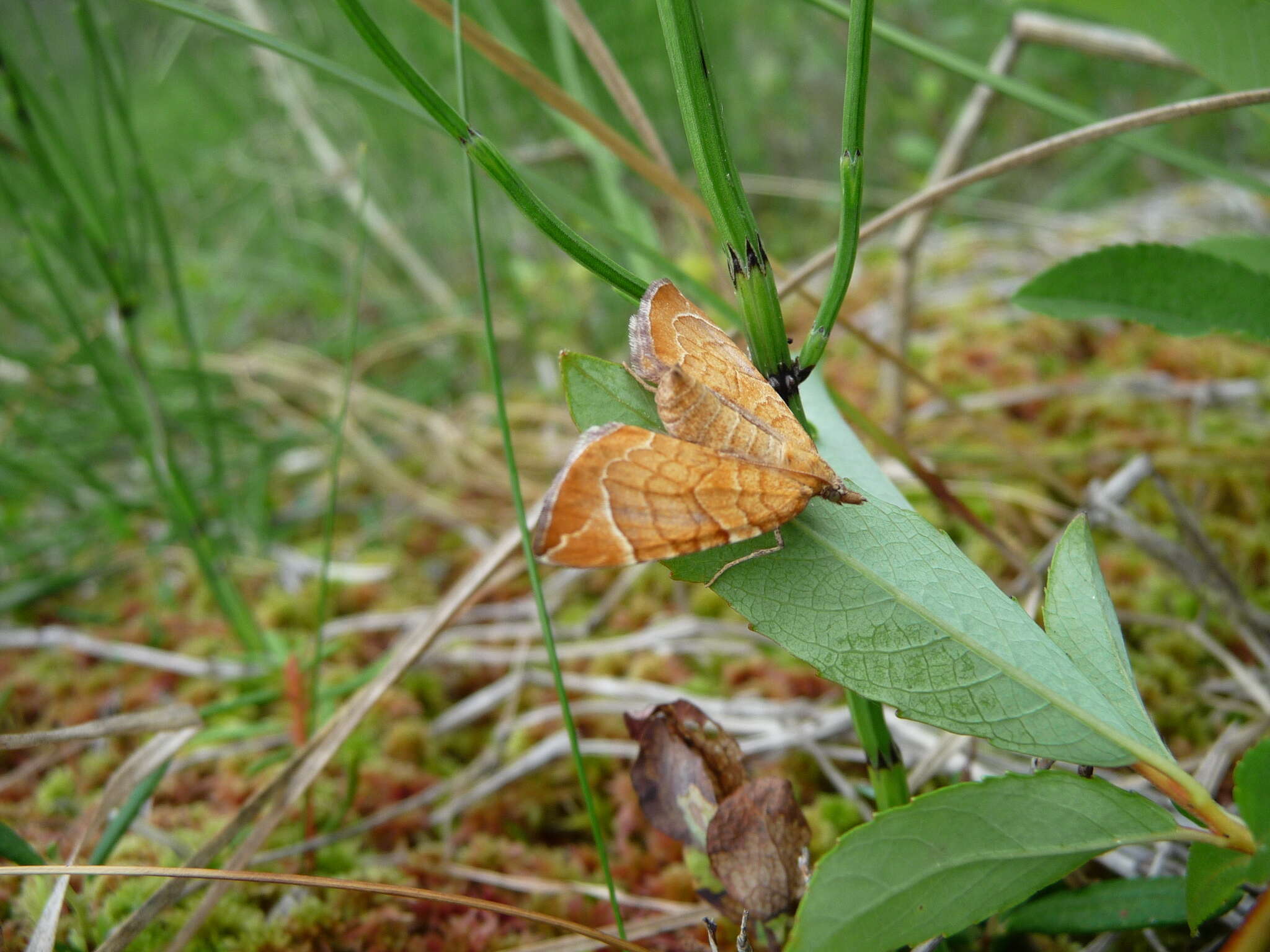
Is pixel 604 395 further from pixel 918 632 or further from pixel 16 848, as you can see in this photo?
pixel 16 848

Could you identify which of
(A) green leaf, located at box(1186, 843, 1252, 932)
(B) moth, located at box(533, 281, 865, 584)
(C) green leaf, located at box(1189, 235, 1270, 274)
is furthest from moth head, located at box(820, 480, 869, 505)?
(C) green leaf, located at box(1189, 235, 1270, 274)

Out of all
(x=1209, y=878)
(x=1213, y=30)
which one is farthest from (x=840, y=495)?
(x=1213, y=30)

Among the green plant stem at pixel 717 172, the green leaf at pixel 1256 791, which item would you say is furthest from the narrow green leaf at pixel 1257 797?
Answer: the green plant stem at pixel 717 172

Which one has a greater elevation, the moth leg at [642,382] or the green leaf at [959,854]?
the moth leg at [642,382]

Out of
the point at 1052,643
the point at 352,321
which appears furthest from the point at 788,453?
the point at 352,321

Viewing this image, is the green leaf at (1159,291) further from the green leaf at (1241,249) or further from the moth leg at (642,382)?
the moth leg at (642,382)

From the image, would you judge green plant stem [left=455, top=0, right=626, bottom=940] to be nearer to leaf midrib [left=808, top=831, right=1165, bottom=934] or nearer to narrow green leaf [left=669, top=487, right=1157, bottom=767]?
narrow green leaf [left=669, top=487, right=1157, bottom=767]
